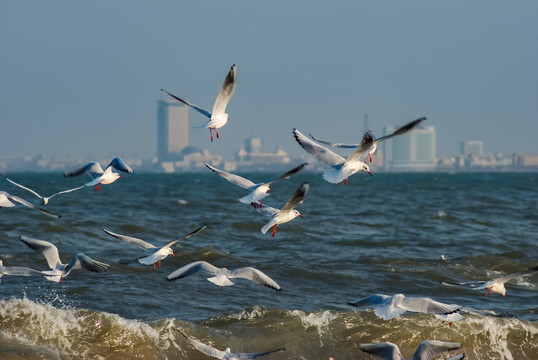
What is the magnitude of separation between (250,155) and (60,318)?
183m

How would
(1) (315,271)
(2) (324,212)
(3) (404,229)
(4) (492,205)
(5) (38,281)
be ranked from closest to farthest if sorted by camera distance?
(5) (38,281), (1) (315,271), (3) (404,229), (2) (324,212), (4) (492,205)

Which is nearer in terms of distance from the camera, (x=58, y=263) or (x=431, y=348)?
(x=431, y=348)

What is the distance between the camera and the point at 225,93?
335 inches

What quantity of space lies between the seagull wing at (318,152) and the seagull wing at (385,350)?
232 cm

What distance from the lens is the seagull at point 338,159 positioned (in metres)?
8.30

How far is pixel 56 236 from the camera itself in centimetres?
1891

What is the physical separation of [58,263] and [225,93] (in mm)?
3244

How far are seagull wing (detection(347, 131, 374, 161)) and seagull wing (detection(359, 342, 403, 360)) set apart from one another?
2.22 m

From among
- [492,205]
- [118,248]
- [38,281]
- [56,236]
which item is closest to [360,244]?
[118,248]

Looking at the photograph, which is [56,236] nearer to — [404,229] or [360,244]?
[360,244]

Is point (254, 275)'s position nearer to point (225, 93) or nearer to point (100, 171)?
point (225, 93)

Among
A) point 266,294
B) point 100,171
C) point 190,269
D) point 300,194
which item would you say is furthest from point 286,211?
point 266,294

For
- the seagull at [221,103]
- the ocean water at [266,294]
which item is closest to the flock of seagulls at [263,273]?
the seagull at [221,103]

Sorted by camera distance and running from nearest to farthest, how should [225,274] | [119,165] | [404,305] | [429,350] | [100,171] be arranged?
[429,350] < [404,305] < [225,274] < [119,165] < [100,171]
